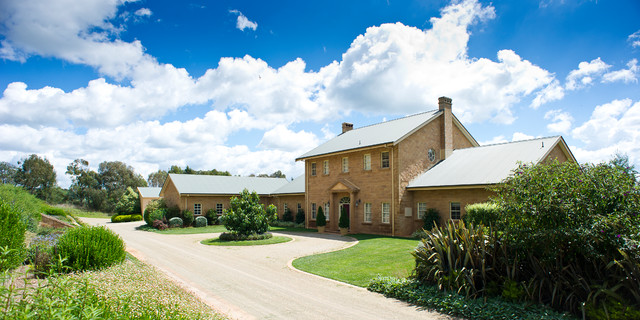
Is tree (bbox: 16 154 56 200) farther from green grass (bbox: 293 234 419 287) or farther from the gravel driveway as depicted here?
green grass (bbox: 293 234 419 287)

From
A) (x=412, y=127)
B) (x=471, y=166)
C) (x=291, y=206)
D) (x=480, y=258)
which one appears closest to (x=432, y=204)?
(x=471, y=166)

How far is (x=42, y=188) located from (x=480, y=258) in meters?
88.0

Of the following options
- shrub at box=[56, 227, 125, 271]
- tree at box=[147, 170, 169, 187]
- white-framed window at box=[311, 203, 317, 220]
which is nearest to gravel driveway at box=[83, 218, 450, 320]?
shrub at box=[56, 227, 125, 271]

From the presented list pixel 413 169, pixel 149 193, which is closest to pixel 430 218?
pixel 413 169

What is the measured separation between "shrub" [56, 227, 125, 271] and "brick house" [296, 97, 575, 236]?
16.2m

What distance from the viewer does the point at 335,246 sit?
1953 cm

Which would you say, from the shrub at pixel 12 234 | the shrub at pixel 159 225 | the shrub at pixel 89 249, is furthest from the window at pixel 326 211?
the shrub at pixel 12 234

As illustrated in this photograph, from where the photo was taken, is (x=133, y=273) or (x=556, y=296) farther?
(x=133, y=273)

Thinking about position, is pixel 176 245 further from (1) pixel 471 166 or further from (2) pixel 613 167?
(2) pixel 613 167

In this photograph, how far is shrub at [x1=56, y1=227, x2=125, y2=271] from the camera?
10086mm

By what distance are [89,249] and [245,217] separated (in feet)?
41.2

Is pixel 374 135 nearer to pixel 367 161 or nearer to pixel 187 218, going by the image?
pixel 367 161

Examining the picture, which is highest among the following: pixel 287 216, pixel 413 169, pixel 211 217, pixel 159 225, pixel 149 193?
pixel 413 169

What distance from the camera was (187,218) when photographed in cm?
3469
